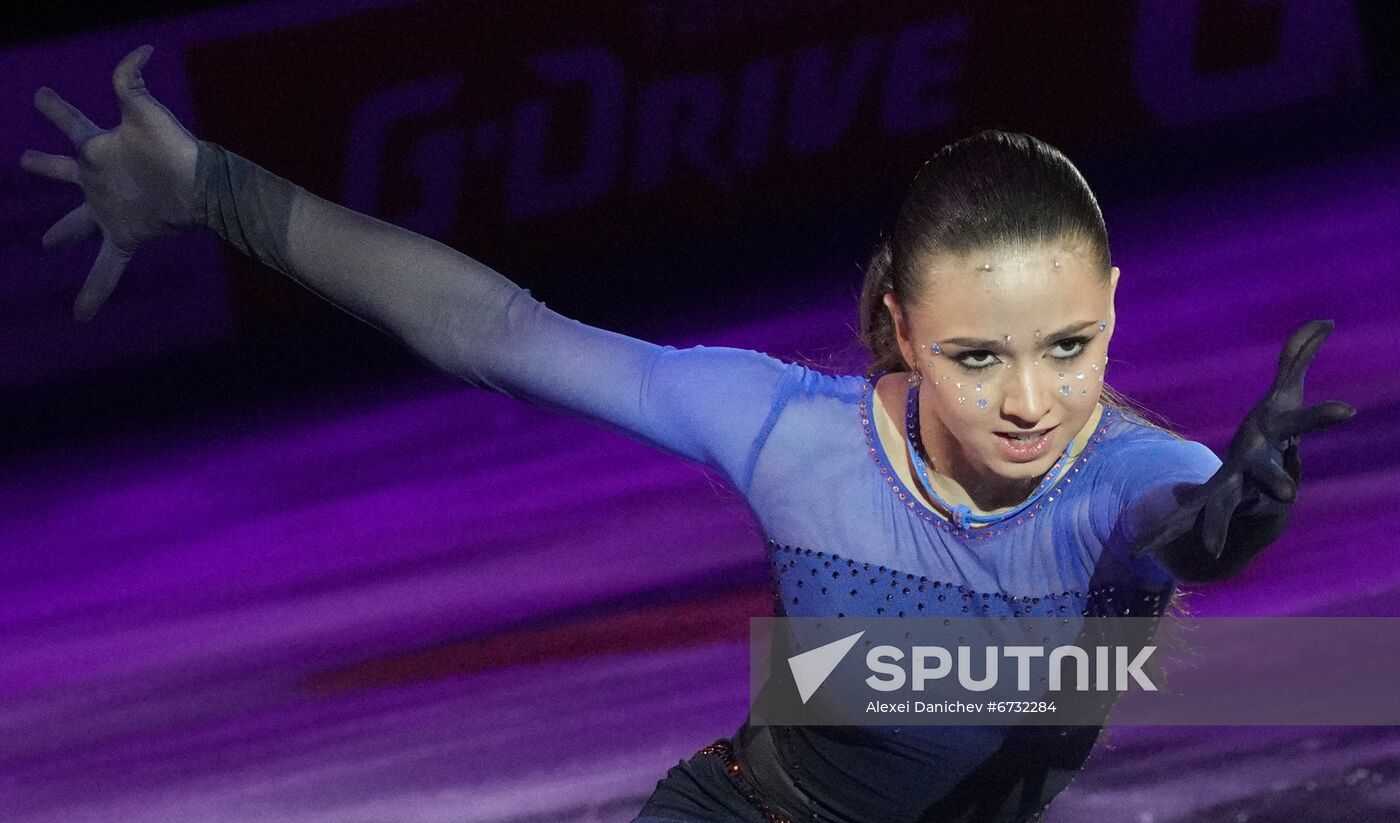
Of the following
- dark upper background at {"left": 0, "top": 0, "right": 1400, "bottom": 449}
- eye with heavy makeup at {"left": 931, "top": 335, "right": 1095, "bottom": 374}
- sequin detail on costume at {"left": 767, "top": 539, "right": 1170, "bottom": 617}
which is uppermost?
dark upper background at {"left": 0, "top": 0, "right": 1400, "bottom": 449}

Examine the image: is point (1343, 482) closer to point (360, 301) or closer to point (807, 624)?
point (807, 624)

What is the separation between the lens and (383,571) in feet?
15.9

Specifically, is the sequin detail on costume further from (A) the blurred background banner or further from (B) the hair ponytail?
(A) the blurred background banner

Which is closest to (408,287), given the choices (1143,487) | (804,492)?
(804,492)

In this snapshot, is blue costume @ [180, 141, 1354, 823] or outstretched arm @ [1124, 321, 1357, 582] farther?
blue costume @ [180, 141, 1354, 823]

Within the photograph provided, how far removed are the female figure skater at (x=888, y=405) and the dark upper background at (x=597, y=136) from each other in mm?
2823

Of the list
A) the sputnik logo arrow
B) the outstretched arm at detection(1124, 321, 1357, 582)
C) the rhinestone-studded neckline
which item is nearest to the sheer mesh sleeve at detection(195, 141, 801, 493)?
the rhinestone-studded neckline

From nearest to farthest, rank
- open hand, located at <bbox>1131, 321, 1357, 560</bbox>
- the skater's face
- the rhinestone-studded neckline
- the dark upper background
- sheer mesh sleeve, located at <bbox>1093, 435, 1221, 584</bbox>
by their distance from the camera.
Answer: open hand, located at <bbox>1131, 321, 1357, 560</bbox> → sheer mesh sleeve, located at <bbox>1093, 435, 1221, 584</bbox> → the skater's face → the rhinestone-studded neckline → the dark upper background

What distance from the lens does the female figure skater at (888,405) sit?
2398 mm

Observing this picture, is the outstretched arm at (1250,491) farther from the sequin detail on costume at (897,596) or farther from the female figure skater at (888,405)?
the sequin detail on costume at (897,596)

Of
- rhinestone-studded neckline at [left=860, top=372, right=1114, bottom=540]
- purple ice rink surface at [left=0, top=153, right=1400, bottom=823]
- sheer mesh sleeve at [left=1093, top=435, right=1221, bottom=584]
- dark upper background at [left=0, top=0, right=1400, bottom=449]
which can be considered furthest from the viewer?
dark upper background at [left=0, top=0, right=1400, bottom=449]

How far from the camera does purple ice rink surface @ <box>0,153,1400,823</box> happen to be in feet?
13.3

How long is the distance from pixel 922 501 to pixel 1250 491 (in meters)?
0.60

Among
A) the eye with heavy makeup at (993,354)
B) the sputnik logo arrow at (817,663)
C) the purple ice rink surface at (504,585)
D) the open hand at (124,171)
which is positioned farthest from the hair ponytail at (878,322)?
the purple ice rink surface at (504,585)
